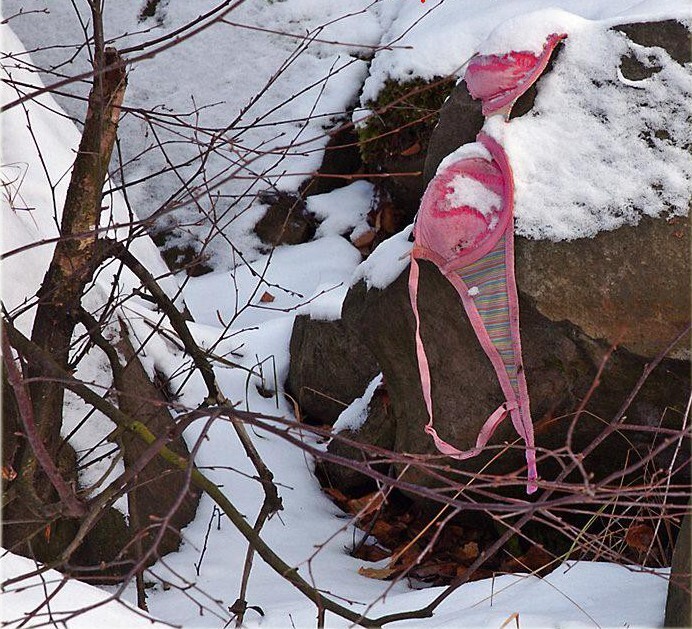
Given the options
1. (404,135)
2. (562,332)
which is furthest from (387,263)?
(404,135)

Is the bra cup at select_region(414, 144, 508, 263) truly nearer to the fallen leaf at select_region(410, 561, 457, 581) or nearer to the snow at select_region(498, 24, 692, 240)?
the snow at select_region(498, 24, 692, 240)

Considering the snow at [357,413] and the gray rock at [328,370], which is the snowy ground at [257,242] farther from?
the snow at [357,413]

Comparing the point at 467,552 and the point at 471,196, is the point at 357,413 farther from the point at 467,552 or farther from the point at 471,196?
the point at 471,196

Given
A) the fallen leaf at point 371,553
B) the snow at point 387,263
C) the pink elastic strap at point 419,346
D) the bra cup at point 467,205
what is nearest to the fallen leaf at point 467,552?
the fallen leaf at point 371,553

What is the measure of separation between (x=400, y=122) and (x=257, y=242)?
1.32 meters

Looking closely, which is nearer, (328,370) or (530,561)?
(530,561)

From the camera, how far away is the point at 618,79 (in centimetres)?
258

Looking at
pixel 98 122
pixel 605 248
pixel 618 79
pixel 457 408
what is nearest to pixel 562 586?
pixel 457 408

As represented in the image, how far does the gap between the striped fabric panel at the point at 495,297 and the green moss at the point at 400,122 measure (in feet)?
7.22

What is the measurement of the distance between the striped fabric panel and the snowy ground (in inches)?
5.6

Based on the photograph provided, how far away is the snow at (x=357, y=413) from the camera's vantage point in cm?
366

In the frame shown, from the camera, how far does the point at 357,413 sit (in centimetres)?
369

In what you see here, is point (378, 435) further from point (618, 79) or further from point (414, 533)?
point (618, 79)

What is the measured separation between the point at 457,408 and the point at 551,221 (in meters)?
0.70
